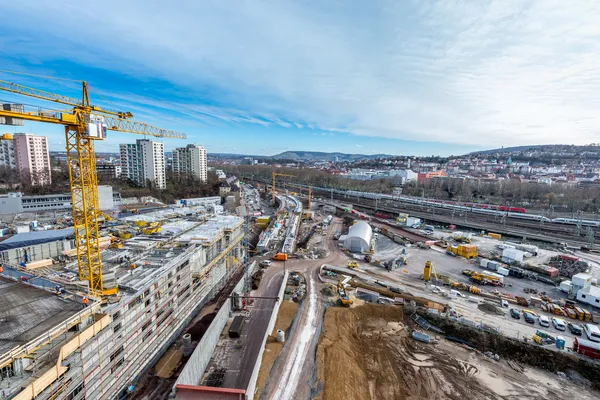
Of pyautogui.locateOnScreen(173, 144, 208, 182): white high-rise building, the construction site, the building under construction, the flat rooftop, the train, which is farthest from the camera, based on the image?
pyautogui.locateOnScreen(173, 144, 208, 182): white high-rise building

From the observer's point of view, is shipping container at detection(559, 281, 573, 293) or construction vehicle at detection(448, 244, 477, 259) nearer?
shipping container at detection(559, 281, 573, 293)

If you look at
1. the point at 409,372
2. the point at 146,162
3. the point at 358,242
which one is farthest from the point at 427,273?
the point at 146,162

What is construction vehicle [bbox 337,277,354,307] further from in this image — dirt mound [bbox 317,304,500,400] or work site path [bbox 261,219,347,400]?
work site path [bbox 261,219,347,400]

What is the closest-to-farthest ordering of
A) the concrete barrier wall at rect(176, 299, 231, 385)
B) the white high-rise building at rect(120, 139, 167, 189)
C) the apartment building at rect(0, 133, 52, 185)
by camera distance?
the concrete barrier wall at rect(176, 299, 231, 385) → the apartment building at rect(0, 133, 52, 185) → the white high-rise building at rect(120, 139, 167, 189)

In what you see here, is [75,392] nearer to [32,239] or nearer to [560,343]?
[32,239]

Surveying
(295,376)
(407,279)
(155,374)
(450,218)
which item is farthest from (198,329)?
(450,218)

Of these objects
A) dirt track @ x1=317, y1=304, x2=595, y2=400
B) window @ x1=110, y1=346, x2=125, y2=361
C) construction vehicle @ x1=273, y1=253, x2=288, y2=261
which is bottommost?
dirt track @ x1=317, y1=304, x2=595, y2=400

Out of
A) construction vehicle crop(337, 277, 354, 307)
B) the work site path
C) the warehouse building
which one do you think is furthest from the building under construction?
the warehouse building
